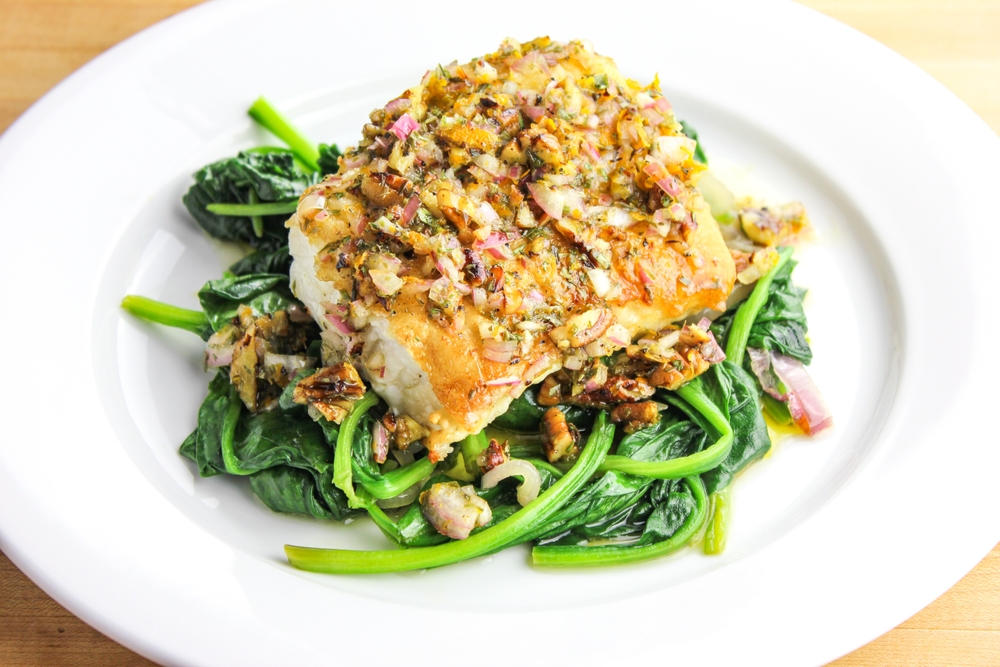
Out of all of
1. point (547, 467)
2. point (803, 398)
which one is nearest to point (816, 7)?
point (803, 398)

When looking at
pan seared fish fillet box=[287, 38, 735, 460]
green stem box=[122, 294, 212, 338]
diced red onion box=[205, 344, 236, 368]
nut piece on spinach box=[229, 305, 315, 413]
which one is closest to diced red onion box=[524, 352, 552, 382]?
pan seared fish fillet box=[287, 38, 735, 460]

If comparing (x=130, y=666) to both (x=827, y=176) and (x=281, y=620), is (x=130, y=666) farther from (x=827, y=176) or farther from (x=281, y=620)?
(x=827, y=176)

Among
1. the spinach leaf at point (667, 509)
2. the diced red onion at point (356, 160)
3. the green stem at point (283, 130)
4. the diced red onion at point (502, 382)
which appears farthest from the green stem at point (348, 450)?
the green stem at point (283, 130)

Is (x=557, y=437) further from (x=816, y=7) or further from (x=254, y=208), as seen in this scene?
(x=816, y=7)

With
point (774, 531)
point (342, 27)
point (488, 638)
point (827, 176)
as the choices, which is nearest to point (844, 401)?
point (774, 531)

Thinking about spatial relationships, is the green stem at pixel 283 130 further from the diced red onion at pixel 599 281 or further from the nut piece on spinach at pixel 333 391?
the diced red onion at pixel 599 281

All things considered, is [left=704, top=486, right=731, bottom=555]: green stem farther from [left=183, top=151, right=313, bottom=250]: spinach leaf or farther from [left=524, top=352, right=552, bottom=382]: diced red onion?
[left=183, top=151, right=313, bottom=250]: spinach leaf
